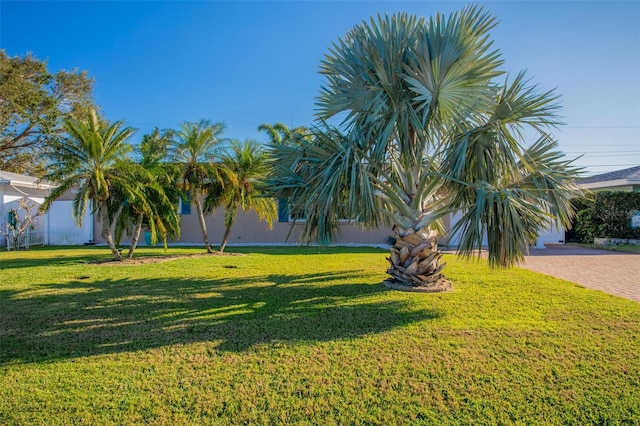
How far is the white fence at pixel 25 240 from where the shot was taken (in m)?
15.8

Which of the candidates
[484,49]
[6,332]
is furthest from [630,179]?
[6,332]

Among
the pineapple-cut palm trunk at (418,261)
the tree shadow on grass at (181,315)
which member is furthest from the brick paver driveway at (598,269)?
the tree shadow on grass at (181,315)

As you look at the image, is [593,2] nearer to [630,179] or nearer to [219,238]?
[630,179]

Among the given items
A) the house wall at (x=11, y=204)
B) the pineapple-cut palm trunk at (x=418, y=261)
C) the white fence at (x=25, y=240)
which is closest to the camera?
the pineapple-cut palm trunk at (x=418, y=261)

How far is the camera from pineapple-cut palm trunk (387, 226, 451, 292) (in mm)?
7316

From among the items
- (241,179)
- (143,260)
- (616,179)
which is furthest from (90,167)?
(616,179)

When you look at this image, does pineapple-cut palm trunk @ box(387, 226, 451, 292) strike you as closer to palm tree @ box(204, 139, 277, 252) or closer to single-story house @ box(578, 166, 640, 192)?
palm tree @ box(204, 139, 277, 252)

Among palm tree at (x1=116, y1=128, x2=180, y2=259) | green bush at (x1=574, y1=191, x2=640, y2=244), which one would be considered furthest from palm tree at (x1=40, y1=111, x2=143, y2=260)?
green bush at (x1=574, y1=191, x2=640, y2=244)

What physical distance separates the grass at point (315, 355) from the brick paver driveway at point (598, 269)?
1.10 m

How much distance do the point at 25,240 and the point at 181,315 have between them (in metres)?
15.7

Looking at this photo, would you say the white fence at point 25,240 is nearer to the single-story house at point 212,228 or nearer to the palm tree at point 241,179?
the single-story house at point 212,228

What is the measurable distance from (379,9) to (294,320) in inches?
234

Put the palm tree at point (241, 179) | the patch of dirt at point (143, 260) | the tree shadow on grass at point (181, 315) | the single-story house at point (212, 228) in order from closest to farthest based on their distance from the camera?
1. the tree shadow on grass at point (181, 315)
2. the patch of dirt at point (143, 260)
3. the palm tree at point (241, 179)
4. the single-story house at point (212, 228)

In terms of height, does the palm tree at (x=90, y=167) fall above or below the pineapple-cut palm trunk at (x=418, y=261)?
above
